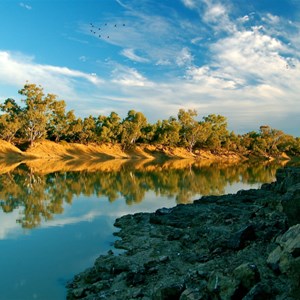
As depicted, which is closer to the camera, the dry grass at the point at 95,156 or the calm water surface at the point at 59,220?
the calm water surface at the point at 59,220

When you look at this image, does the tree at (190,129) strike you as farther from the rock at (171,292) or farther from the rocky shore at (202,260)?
the rock at (171,292)

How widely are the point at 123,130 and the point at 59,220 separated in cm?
9692

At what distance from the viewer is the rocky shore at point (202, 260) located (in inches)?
357

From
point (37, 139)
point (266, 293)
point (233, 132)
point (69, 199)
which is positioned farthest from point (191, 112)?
point (266, 293)

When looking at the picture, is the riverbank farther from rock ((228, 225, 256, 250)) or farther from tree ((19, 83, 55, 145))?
rock ((228, 225, 256, 250))

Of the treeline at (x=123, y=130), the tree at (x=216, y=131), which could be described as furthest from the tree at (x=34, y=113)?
the tree at (x=216, y=131)

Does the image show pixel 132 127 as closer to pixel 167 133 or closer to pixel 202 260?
pixel 167 133

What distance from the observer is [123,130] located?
120938 millimetres

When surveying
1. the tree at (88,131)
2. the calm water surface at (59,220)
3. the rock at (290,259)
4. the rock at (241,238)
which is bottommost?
the calm water surface at (59,220)

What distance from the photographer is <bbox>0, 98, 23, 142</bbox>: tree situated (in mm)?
92694

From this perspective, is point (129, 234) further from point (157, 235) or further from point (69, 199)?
point (69, 199)

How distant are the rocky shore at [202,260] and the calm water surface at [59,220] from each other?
1326 mm

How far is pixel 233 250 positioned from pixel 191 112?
133 meters

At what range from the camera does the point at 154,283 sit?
484 inches
